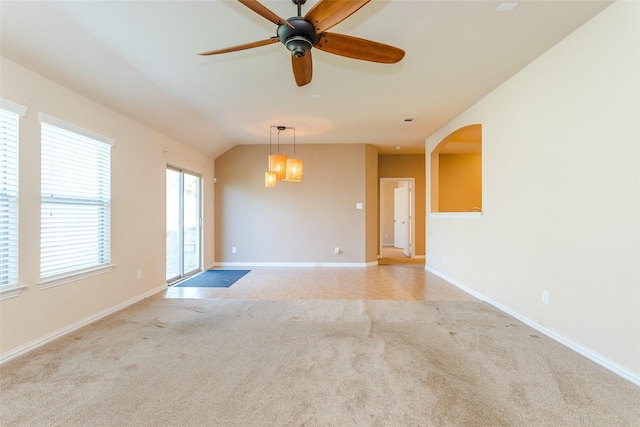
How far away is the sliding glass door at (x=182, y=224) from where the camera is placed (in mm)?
4879

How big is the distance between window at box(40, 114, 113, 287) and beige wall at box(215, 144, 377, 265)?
312 cm

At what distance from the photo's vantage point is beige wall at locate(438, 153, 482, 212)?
7.26 metres

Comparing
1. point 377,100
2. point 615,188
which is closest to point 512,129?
point 615,188

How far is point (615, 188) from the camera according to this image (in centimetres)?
206

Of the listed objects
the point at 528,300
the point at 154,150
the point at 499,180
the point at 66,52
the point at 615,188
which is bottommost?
the point at 528,300

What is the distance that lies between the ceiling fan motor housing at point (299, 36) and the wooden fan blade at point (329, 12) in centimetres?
4

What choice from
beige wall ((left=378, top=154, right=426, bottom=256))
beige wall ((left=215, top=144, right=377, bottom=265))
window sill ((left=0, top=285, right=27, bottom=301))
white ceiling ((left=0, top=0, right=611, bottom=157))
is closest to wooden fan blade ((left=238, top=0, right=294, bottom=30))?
white ceiling ((left=0, top=0, right=611, bottom=157))

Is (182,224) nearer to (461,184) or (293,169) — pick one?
(293,169)

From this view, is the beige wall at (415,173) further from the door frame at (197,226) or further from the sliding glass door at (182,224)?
the sliding glass door at (182,224)

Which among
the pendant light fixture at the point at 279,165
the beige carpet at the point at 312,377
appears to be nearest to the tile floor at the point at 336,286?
the beige carpet at the point at 312,377

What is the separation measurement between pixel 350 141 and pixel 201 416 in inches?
214

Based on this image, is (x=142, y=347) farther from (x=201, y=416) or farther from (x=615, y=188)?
(x=615, y=188)

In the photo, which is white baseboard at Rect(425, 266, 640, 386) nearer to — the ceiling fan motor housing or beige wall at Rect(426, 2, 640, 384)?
beige wall at Rect(426, 2, 640, 384)

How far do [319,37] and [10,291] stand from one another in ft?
10.2
